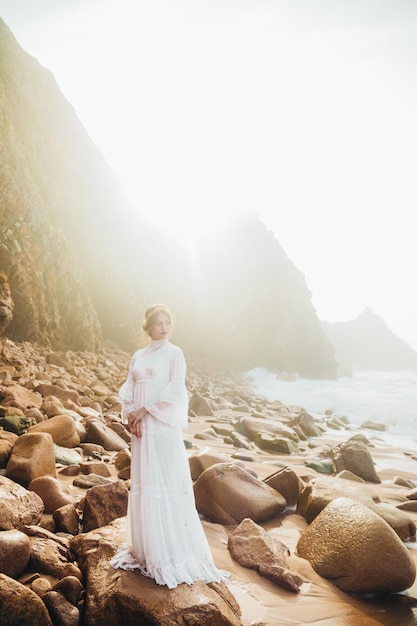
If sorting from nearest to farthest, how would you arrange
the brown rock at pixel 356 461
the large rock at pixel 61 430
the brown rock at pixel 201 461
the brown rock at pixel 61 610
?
the brown rock at pixel 61 610, the large rock at pixel 61 430, the brown rock at pixel 201 461, the brown rock at pixel 356 461

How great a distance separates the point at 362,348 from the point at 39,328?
109054 millimetres

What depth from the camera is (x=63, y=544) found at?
8.98 feet

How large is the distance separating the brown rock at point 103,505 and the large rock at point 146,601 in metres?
0.65

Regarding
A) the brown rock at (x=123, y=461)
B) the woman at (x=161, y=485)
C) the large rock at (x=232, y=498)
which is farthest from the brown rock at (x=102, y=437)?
the woman at (x=161, y=485)

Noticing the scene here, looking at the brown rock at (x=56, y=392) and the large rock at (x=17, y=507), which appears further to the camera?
the brown rock at (x=56, y=392)

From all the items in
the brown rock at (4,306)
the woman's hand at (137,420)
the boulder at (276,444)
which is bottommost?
the boulder at (276,444)

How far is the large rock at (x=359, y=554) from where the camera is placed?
3049mm

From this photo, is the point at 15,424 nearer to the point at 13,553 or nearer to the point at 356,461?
the point at 13,553

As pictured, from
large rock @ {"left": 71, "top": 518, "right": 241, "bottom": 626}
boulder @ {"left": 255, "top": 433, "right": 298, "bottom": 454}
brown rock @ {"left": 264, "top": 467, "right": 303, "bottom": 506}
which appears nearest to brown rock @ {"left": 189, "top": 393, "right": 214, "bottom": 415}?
boulder @ {"left": 255, "top": 433, "right": 298, "bottom": 454}

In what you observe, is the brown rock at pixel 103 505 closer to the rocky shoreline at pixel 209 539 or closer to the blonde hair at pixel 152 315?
the rocky shoreline at pixel 209 539

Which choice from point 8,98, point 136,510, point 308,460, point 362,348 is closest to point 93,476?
point 136,510

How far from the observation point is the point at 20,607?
1.91 m

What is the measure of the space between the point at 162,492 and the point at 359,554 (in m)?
1.94

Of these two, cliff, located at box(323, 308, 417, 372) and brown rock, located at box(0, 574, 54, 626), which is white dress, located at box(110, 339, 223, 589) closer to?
brown rock, located at box(0, 574, 54, 626)
